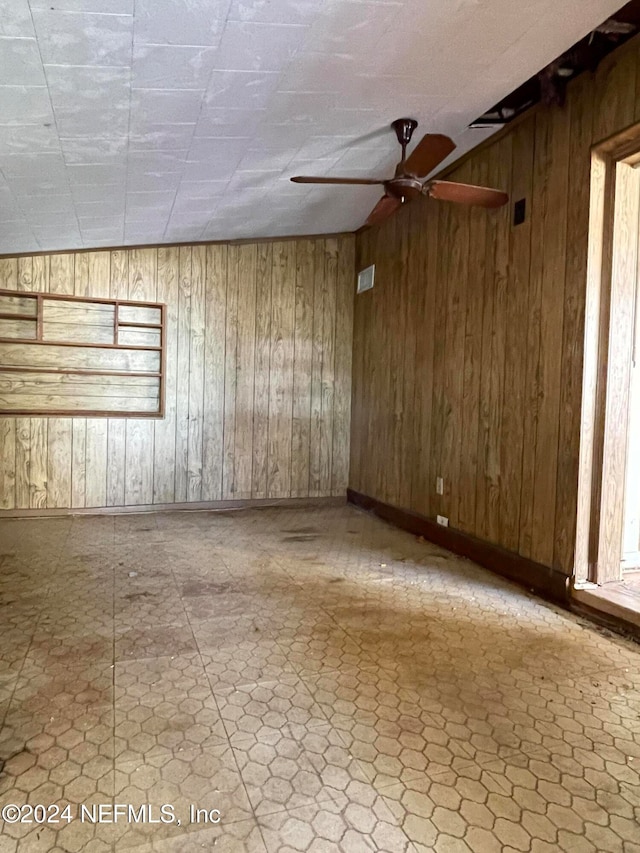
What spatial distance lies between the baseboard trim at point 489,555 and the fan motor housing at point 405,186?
2.06 meters

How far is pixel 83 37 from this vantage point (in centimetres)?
165

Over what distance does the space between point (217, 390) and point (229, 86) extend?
2854 millimetres

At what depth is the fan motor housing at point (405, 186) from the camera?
8.80 ft

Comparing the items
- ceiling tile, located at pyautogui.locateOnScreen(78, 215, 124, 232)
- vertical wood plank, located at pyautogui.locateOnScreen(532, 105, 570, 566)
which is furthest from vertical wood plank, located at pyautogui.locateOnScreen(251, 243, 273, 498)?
vertical wood plank, located at pyautogui.locateOnScreen(532, 105, 570, 566)

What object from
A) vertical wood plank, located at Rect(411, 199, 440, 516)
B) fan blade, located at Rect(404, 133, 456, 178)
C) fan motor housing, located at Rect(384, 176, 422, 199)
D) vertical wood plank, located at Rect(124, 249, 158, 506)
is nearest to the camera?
fan blade, located at Rect(404, 133, 456, 178)

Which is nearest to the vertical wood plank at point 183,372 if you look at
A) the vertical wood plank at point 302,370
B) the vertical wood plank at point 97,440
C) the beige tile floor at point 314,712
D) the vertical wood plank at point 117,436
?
the vertical wood plank at point 117,436

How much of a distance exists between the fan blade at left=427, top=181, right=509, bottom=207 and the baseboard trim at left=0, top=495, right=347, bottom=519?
306 cm

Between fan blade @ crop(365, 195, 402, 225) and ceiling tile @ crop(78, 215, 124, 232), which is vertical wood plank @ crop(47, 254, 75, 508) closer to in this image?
ceiling tile @ crop(78, 215, 124, 232)

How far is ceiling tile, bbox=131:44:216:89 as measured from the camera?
1776 millimetres

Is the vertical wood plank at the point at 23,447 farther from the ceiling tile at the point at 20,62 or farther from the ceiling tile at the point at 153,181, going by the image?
the ceiling tile at the point at 20,62

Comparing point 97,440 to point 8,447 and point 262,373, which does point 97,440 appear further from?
point 262,373

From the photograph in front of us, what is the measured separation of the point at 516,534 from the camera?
9.41 ft

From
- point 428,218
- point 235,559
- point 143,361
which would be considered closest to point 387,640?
point 235,559

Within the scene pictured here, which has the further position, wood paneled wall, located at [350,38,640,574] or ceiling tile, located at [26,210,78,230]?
ceiling tile, located at [26,210,78,230]
